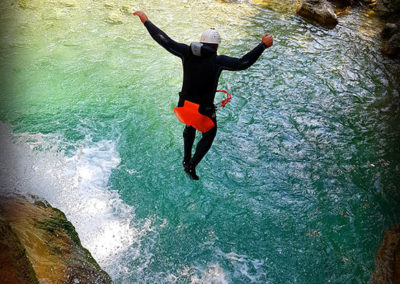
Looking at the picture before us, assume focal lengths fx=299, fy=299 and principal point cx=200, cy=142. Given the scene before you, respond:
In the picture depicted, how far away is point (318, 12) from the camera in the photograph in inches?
460

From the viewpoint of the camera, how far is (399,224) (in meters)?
4.45

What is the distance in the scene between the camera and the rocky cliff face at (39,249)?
1.82 meters

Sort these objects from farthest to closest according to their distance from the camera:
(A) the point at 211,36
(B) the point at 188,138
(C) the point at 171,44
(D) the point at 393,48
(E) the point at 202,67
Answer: (D) the point at 393,48
(B) the point at 188,138
(C) the point at 171,44
(E) the point at 202,67
(A) the point at 211,36

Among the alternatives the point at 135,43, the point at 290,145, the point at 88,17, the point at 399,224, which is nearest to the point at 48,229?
the point at 290,145

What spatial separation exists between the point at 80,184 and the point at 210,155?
2.28m

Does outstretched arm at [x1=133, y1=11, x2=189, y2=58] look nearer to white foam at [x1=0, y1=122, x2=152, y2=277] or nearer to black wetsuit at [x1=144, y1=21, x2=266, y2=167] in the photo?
black wetsuit at [x1=144, y1=21, x2=266, y2=167]

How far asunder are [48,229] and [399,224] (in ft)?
15.7

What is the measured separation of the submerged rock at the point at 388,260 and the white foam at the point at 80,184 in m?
3.06

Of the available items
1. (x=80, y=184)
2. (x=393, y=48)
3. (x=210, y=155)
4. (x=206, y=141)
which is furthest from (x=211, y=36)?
A: (x=393, y=48)

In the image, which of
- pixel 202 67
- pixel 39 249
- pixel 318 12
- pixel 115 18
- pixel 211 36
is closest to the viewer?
pixel 39 249

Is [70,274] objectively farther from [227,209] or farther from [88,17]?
[88,17]

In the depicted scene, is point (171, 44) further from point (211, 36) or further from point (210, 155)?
point (210, 155)

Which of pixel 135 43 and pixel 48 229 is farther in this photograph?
pixel 135 43

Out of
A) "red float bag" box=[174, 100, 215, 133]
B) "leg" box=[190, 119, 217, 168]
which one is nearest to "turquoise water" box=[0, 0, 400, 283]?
"leg" box=[190, 119, 217, 168]
